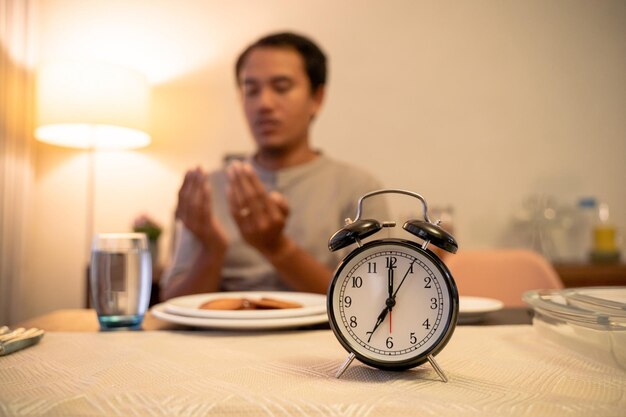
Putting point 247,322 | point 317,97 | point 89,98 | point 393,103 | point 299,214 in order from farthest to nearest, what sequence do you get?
1. point 393,103
2. point 89,98
3. point 317,97
4. point 299,214
5. point 247,322

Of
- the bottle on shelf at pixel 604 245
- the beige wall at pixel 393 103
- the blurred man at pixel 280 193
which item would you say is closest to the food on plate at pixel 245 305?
the blurred man at pixel 280 193

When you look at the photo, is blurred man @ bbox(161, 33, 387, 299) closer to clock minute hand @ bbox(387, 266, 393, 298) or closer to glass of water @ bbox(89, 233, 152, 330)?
glass of water @ bbox(89, 233, 152, 330)

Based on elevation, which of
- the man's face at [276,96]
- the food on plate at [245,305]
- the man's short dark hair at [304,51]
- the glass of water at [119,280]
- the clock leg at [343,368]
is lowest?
the clock leg at [343,368]

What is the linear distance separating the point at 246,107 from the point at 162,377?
1.29m

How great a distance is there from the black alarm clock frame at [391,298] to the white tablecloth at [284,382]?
25mm

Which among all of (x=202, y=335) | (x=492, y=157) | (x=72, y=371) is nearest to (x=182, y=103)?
(x=492, y=157)

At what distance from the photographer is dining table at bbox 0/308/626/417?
0.35 metres

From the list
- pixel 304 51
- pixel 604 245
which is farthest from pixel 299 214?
pixel 604 245

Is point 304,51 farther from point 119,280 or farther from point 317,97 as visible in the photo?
point 119,280

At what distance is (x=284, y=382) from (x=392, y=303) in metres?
0.12

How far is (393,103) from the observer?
8.11ft

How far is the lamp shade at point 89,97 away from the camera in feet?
6.25

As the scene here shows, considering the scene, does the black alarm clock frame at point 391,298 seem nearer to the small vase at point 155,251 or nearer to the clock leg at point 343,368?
the clock leg at point 343,368

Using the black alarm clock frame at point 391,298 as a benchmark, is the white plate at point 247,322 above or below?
below
